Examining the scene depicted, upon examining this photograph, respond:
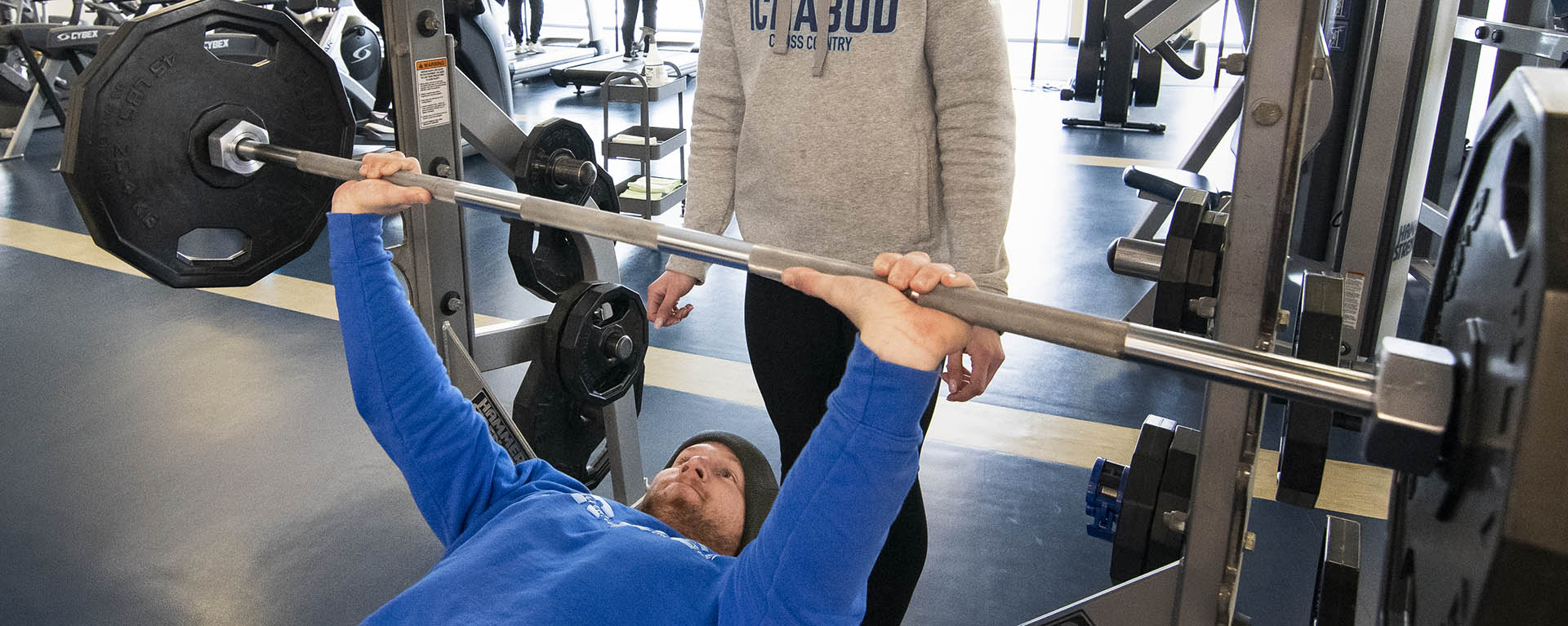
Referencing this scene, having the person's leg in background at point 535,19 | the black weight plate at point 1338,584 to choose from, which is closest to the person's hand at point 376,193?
the black weight plate at point 1338,584

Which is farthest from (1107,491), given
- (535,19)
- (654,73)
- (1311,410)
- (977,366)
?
(535,19)

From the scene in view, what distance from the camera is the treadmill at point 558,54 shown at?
7152 millimetres

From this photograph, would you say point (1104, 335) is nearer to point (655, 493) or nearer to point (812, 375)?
point (812, 375)

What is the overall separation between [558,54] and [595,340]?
658 cm

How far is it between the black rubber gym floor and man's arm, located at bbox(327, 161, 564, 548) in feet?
2.65

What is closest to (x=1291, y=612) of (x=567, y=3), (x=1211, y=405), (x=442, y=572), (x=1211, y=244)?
(x=1211, y=244)

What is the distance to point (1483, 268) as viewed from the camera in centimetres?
64

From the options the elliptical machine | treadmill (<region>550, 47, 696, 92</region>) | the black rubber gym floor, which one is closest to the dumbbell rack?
treadmill (<region>550, 47, 696, 92</region>)

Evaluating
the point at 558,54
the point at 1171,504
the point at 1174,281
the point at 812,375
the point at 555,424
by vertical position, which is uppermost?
the point at 558,54

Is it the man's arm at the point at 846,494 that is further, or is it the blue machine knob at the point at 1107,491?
the blue machine knob at the point at 1107,491

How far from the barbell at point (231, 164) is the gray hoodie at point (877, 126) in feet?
0.86

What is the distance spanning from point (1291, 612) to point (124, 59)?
6.68ft

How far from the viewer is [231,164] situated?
148cm

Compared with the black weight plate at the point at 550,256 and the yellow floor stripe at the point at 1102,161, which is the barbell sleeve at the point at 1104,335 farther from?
the yellow floor stripe at the point at 1102,161
